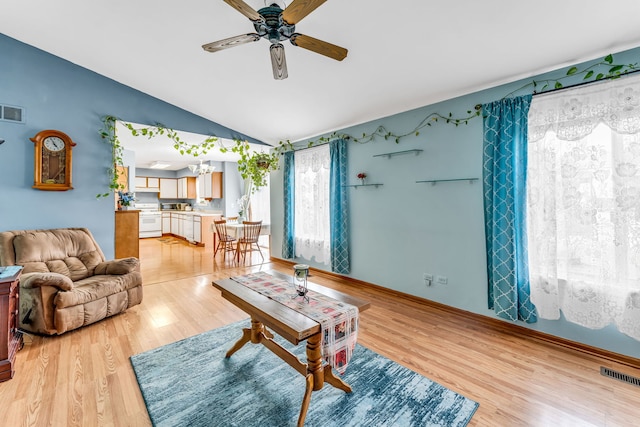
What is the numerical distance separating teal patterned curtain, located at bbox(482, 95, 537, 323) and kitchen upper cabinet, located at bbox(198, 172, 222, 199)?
689cm

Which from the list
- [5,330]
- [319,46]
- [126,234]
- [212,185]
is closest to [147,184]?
[212,185]

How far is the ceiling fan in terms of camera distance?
5.47 feet

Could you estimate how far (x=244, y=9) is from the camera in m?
1.69

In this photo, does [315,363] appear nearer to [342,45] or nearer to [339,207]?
[342,45]

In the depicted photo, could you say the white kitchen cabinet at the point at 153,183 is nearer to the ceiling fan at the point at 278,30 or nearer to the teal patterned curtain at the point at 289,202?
the teal patterned curtain at the point at 289,202

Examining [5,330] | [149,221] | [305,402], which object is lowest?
[305,402]

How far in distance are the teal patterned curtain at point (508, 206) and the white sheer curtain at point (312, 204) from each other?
2.45 m

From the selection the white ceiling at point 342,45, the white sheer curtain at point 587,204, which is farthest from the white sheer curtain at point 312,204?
the white sheer curtain at point 587,204

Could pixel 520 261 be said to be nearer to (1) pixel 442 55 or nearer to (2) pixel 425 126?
(2) pixel 425 126

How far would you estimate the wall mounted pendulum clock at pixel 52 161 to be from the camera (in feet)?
10.9

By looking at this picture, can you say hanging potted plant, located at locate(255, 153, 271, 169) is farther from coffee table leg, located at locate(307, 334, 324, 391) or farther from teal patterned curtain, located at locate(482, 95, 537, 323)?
coffee table leg, located at locate(307, 334, 324, 391)

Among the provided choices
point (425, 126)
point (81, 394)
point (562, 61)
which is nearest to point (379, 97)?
point (425, 126)

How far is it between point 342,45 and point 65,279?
345 cm

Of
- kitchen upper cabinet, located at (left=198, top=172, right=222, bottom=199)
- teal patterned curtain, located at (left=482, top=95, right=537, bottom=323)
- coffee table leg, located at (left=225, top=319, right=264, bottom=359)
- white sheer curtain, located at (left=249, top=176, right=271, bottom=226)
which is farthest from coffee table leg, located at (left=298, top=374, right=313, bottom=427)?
kitchen upper cabinet, located at (left=198, top=172, right=222, bottom=199)
